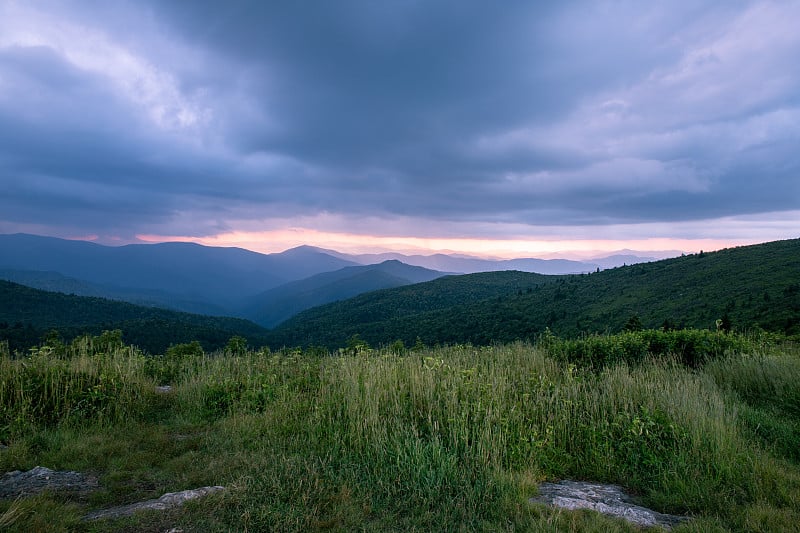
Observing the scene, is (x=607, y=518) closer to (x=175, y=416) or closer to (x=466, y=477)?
(x=466, y=477)

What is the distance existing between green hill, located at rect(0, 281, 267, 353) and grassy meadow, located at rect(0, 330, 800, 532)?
68.5 metres

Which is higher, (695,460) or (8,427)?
(8,427)

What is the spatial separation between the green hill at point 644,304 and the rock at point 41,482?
18.4m

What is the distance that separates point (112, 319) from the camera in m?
107

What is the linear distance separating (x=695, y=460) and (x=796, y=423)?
2.62 m

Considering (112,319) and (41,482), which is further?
(112,319)

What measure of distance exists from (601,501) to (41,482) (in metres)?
6.41

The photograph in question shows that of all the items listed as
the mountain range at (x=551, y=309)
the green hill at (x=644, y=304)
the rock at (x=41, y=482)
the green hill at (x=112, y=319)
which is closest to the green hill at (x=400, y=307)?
the mountain range at (x=551, y=309)

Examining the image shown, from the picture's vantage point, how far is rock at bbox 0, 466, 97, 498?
4355mm

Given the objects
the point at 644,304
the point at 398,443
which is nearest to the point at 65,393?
the point at 398,443

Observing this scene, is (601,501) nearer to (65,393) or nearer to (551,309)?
(65,393)

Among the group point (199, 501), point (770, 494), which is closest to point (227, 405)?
point (199, 501)

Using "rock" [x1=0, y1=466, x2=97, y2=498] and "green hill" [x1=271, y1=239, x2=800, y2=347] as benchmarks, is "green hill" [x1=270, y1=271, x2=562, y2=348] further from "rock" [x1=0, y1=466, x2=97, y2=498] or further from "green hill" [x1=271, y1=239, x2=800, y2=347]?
"rock" [x1=0, y1=466, x2=97, y2=498]

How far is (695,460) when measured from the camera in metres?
4.87
